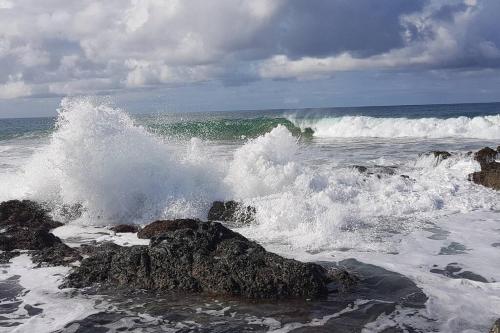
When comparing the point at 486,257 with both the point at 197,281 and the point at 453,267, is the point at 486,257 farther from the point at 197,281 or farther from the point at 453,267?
the point at 197,281

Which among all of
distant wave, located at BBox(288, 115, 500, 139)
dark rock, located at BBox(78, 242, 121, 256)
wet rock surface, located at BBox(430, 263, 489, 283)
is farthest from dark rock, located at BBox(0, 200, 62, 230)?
distant wave, located at BBox(288, 115, 500, 139)

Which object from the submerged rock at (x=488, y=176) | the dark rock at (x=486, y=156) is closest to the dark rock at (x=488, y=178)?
the submerged rock at (x=488, y=176)

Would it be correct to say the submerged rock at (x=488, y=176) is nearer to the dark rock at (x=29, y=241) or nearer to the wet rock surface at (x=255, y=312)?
the wet rock surface at (x=255, y=312)

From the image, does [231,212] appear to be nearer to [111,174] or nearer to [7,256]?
[111,174]

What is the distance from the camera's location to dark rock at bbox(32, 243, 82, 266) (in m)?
7.31

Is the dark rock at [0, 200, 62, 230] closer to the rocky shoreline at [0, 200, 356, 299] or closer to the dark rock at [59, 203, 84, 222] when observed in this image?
the dark rock at [59, 203, 84, 222]

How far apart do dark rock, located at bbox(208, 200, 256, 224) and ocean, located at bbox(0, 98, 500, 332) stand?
195 millimetres

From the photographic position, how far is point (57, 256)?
7508 millimetres

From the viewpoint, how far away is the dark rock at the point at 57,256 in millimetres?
7311

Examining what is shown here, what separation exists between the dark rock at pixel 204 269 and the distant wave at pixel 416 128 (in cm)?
2881

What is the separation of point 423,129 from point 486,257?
29.2 meters

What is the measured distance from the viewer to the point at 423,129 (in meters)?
35.0

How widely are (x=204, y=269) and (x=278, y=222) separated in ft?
11.1

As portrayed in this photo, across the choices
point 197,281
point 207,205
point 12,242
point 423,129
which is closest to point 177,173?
point 207,205
